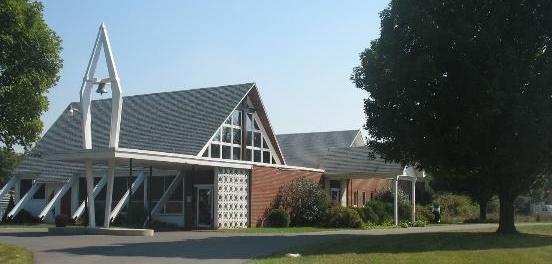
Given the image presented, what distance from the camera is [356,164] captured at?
4109 cm

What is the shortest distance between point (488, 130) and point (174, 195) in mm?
16989

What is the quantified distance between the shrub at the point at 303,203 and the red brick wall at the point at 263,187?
548mm

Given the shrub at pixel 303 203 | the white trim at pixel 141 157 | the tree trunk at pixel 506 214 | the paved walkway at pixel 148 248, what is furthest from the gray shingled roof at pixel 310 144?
the paved walkway at pixel 148 248

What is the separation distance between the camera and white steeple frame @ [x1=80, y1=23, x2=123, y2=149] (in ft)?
91.0

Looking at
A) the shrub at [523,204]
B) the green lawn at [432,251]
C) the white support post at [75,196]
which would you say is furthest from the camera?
the shrub at [523,204]

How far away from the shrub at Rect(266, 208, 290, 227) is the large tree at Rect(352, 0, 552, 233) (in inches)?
406

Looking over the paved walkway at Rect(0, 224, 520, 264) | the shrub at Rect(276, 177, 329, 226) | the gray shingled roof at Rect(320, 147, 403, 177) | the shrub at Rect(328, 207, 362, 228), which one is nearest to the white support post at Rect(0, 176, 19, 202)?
the shrub at Rect(276, 177, 329, 226)

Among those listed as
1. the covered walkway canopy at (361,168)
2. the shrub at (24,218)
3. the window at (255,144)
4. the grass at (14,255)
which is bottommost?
the shrub at (24,218)

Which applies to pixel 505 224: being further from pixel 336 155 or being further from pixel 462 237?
pixel 336 155

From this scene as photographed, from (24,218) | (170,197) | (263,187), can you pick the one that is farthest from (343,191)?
(24,218)

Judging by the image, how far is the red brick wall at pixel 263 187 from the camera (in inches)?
1340

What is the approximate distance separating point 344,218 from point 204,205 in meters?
7.10

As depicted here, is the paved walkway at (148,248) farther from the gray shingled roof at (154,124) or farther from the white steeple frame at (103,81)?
the gray shingled roof at (154,124)

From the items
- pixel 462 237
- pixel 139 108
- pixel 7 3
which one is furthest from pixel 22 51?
pixel 139 108
